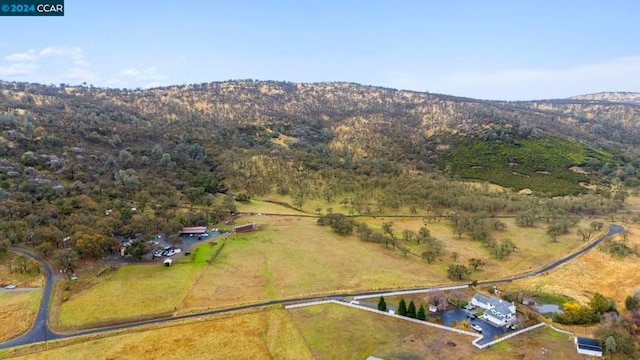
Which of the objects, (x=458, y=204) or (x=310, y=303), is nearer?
(x=310, y=303)

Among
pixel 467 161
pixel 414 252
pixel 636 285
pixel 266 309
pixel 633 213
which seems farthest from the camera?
pixel 467 161

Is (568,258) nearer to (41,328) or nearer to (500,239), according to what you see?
(500,239)

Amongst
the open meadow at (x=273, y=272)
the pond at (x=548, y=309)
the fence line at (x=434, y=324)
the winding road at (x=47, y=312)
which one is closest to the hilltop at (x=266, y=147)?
the winding road at (x=47, y=312)

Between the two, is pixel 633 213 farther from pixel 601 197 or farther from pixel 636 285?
pixel 636 285

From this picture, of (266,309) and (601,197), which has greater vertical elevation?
(601,197)

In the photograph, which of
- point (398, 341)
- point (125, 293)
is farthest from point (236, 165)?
point (398, 341)

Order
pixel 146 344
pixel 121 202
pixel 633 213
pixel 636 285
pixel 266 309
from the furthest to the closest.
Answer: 1. pixel 633 213
2. pixel 121 202
3. pixel 636 285
4. pixel 266 309
5. pixel 146 344

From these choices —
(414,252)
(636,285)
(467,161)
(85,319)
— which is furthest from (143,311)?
(467,161)
